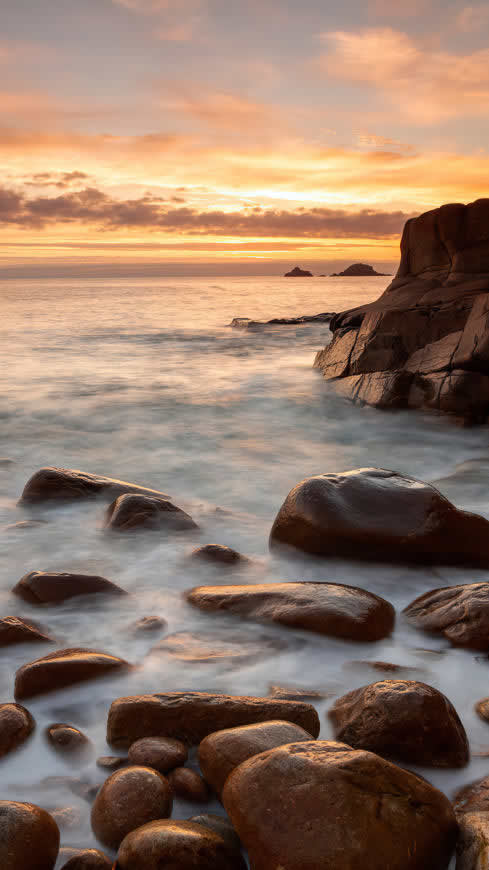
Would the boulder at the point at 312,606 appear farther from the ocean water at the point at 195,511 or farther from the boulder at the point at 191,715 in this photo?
the boulder at the point at 191,715

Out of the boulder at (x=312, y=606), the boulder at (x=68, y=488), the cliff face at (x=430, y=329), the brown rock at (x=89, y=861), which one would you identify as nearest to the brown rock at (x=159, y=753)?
the brown rock at (x=89, y=861)

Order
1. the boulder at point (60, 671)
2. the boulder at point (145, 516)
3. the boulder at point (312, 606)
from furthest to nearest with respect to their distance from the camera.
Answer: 1. the boulder at point (145, 516)
2. the boulder at point (312, 606)
3. the boulder at point (60, 671)

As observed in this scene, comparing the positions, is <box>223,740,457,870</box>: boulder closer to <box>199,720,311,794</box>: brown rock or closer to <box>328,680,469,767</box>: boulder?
<box>199,720,311,794</box>: brown rock

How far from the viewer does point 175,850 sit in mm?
1487

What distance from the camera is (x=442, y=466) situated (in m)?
6.27

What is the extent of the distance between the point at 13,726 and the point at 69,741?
20cm

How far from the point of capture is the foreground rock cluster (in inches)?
58.8

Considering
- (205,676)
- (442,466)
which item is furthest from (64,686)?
(442,466)

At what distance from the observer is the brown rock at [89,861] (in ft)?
5.18

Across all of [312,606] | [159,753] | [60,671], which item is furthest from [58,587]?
[159,753]

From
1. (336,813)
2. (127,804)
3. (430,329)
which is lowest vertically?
(127,804)

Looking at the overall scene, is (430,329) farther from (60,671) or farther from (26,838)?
(26,838)

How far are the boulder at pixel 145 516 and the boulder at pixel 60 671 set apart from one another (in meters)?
1.64

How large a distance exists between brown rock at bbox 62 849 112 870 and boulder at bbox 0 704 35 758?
1.89 feet
